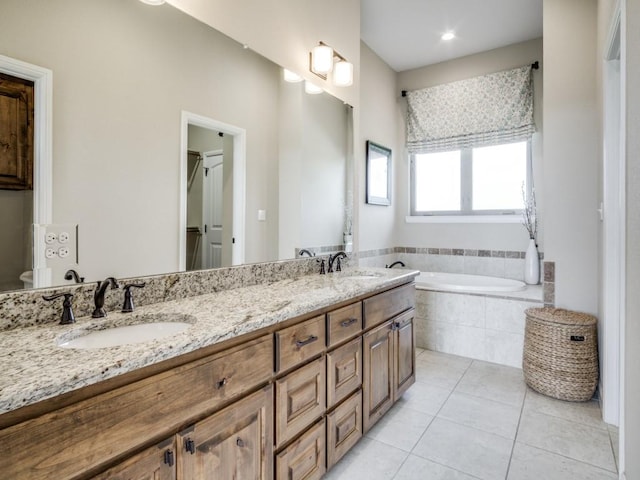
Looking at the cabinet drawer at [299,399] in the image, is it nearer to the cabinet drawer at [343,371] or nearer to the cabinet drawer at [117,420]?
the cabinet drawer at [343,371]

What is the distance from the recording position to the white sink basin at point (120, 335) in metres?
1.04

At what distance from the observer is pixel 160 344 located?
0.89m

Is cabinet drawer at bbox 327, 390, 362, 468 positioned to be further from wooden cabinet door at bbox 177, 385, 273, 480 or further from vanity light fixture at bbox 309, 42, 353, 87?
vanity light fixture at bbox 309, 42, 353, 87

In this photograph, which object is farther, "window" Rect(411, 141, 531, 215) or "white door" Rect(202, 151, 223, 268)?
"window" Rect(411, 141, 531, 215)

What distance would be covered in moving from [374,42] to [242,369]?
357cm

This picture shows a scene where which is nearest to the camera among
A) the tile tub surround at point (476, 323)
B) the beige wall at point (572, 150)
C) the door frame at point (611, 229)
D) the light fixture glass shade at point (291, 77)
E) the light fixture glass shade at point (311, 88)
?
the door frame at point (611, 229)

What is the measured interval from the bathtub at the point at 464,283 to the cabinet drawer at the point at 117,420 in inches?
99.4

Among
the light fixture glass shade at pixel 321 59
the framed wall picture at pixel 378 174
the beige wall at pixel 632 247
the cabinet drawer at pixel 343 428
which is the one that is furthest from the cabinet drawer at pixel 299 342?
the framed wall picture at pixel 378 174

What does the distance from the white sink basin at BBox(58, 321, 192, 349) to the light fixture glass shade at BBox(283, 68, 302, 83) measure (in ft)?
5.18

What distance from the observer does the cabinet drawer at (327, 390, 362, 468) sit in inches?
61.9

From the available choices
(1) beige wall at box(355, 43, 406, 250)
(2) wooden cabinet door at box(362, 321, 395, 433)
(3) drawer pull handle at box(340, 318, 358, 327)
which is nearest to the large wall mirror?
(3) drawer pull handle at box(340, 318, 358, 327)

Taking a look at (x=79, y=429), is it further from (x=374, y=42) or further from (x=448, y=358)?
(x=374, y=42)

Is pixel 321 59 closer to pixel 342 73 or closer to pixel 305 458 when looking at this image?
pixel 342 73

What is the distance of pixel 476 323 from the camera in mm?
3078
